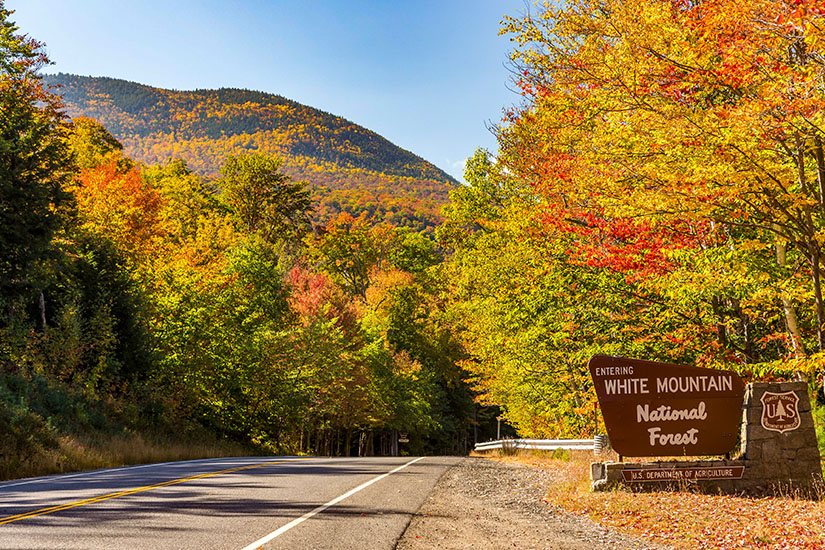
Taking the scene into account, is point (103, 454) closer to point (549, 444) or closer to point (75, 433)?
point (75, 433)

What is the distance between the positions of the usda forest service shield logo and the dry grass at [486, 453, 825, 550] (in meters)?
1.28

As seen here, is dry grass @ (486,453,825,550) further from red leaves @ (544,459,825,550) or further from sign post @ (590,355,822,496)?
sign post @ (590,355,822,496)

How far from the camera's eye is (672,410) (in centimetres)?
1217

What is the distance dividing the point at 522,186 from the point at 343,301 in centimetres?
2325

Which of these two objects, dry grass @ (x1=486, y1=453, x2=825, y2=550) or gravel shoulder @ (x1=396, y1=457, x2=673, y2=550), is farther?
dry grass @ (x1=486, y1=453, x2=825, y2=550)

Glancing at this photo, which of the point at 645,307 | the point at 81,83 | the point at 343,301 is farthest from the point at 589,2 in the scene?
the point at 81,83

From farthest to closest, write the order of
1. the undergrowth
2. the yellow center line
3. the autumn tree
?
the undergrowth
the autumn tree
the yellow center line

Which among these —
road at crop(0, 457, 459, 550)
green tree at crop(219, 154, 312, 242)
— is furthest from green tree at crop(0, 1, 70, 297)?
green tree at crop(219, 154, 312, 242)

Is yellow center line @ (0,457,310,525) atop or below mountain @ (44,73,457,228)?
below

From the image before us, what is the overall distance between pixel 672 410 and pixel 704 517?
310cm

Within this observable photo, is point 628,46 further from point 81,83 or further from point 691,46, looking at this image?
point 81,83

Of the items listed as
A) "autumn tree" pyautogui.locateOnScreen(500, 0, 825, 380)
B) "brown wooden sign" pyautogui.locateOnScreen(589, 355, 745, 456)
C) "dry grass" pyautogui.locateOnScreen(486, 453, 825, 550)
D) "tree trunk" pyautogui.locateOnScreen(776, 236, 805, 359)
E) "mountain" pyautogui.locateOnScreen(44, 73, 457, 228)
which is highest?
"mountain" pyautogui.locateOnScreen(44, 73, 457, 228)

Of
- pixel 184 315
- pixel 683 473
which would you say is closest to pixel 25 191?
pixel 184 315

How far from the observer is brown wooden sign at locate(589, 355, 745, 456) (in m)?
12.1
